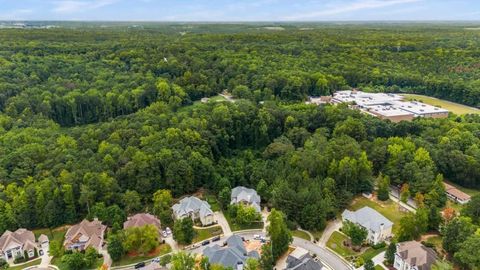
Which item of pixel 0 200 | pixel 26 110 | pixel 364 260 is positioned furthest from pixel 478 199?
pixel 26 110

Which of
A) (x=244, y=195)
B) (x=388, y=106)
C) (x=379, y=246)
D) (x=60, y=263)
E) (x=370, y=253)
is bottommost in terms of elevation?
(x=60, y=263)

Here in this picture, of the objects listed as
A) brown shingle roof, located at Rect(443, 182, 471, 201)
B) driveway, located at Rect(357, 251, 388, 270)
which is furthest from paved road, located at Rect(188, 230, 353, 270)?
brown shingle roof, located at Rect(443, 182, 471, 201)

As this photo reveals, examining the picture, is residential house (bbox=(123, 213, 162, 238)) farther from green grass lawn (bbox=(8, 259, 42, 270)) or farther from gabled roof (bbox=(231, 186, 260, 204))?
gabled roof (bbox=(231, 186, 260, 204))

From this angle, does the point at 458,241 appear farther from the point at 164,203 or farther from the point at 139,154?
the point at 139,154

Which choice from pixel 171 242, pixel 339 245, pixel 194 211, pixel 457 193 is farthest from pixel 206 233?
pixel 457 193

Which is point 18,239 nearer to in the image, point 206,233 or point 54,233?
point 54,233
